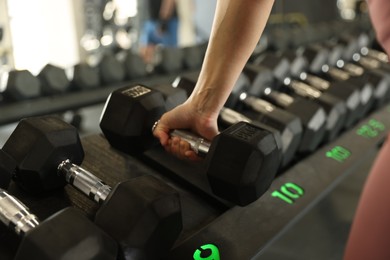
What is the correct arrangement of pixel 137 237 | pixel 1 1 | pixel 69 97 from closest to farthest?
pixel 137 237, pixel 69 97, pixel 1 1

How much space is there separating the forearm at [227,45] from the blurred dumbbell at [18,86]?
2.69 feet

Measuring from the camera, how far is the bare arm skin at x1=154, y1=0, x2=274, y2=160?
0.78m

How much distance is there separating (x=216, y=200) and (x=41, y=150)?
360 millimetres

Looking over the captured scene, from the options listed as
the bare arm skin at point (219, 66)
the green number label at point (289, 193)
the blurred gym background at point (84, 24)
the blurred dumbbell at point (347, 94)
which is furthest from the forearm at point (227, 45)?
the blurred gym background at point (84, 24)

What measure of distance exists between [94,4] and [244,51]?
8.53ft

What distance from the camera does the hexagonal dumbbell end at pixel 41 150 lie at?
0.71m

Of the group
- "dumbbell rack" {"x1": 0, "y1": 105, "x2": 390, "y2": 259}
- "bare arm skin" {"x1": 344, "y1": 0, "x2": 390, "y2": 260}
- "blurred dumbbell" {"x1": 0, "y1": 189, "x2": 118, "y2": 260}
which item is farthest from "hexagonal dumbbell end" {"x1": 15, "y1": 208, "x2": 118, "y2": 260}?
"bare arm skin" {"x1": 344, "y1": 0, "x2": 390, "y2": 260}

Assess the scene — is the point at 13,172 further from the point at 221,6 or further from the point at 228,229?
the point at 221,6

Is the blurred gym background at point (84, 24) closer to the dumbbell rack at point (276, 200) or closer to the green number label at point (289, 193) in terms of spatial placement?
the dumbbell rack at point (276, 200)

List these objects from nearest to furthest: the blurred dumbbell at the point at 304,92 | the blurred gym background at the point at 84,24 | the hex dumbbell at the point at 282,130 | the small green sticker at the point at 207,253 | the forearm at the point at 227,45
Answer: the small green sticker at the point at 207,253, the forearm at the point at 227,45, the hex dumbbell at the point at 282,130, the blurred dumbbell at the point at 304,92, the blurred gym background at the point at 84,24

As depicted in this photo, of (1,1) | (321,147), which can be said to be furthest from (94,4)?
(321,147)

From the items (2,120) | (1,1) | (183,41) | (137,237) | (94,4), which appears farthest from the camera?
(183,41)

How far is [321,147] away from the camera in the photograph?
1.16 meters

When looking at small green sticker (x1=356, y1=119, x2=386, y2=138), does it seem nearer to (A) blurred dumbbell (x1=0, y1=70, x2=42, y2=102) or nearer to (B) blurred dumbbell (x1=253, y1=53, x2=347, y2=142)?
(B) blurred dumbbell (x1=253, y1=53, x2=347, y2=142)
